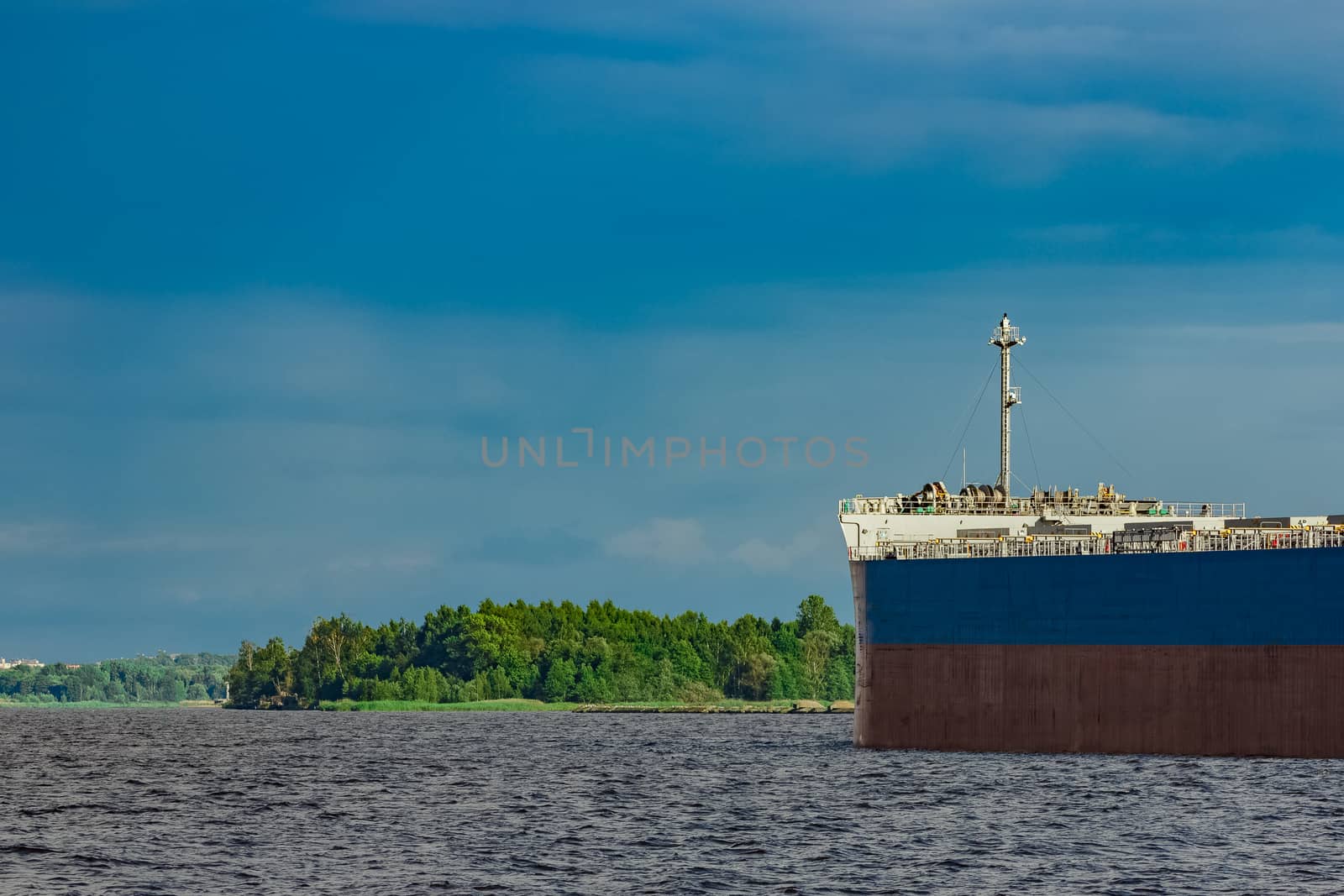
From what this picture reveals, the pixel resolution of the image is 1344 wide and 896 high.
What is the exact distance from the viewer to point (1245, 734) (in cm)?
6006

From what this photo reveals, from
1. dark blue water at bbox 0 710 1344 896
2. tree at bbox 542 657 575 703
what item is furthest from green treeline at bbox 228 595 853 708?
dark blue water at bbox 0 710 1344 896

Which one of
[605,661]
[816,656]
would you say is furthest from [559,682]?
[816,656]

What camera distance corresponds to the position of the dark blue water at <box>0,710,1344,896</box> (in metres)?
40.0

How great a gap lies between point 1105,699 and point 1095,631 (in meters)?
2.37

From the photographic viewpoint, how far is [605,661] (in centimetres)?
18950

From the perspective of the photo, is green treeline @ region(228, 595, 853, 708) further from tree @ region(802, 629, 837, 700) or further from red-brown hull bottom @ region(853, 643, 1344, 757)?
red-brown hull bottom @ region(853, 643, 1344, 757)

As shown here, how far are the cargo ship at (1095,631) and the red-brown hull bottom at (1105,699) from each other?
6 centimetres

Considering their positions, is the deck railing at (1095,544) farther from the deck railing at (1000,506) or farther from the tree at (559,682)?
the tree at (559,682)

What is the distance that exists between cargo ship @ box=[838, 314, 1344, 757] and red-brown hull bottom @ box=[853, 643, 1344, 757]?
0.06m

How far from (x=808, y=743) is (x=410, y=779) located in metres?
27.0

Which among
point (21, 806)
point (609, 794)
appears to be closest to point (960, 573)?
point (609, 794)

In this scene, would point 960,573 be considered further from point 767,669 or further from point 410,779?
point 767,669

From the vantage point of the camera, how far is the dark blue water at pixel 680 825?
1575 inches

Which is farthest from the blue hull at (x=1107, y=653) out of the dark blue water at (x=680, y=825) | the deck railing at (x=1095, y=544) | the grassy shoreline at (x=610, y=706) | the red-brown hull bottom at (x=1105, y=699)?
the grassy shoreline at (x=610, y=706)
